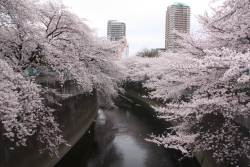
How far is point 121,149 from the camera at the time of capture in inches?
527

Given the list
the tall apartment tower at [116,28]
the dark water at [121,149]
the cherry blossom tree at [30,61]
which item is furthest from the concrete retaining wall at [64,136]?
the tall apartment tower at [116,28]

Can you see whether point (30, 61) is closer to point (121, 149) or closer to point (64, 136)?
point (64, 136)

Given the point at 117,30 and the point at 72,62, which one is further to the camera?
the point at 117,30

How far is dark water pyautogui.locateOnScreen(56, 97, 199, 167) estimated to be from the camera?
11414 millimetres

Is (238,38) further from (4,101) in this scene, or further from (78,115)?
(78,115)

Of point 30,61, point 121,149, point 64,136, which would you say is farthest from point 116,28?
point 30,61

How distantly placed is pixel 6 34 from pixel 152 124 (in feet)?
48.0

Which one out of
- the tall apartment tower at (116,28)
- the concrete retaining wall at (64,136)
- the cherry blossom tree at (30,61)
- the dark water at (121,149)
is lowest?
the dark water at (121,149)

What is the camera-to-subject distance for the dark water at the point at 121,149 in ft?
37.4

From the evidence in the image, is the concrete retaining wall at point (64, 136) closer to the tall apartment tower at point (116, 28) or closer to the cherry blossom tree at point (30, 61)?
the cherry blossom tree at point (30, 61)

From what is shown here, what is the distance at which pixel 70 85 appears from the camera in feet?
48.5

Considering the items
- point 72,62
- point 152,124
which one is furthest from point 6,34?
point 152,124

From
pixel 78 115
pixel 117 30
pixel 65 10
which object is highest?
pixel 117 30

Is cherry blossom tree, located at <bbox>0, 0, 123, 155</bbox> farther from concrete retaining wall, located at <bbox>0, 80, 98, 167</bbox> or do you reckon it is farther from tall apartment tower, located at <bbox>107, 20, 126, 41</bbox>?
tall apartment tower, located at <bbox>107, 20, 126, 41</bbox>
